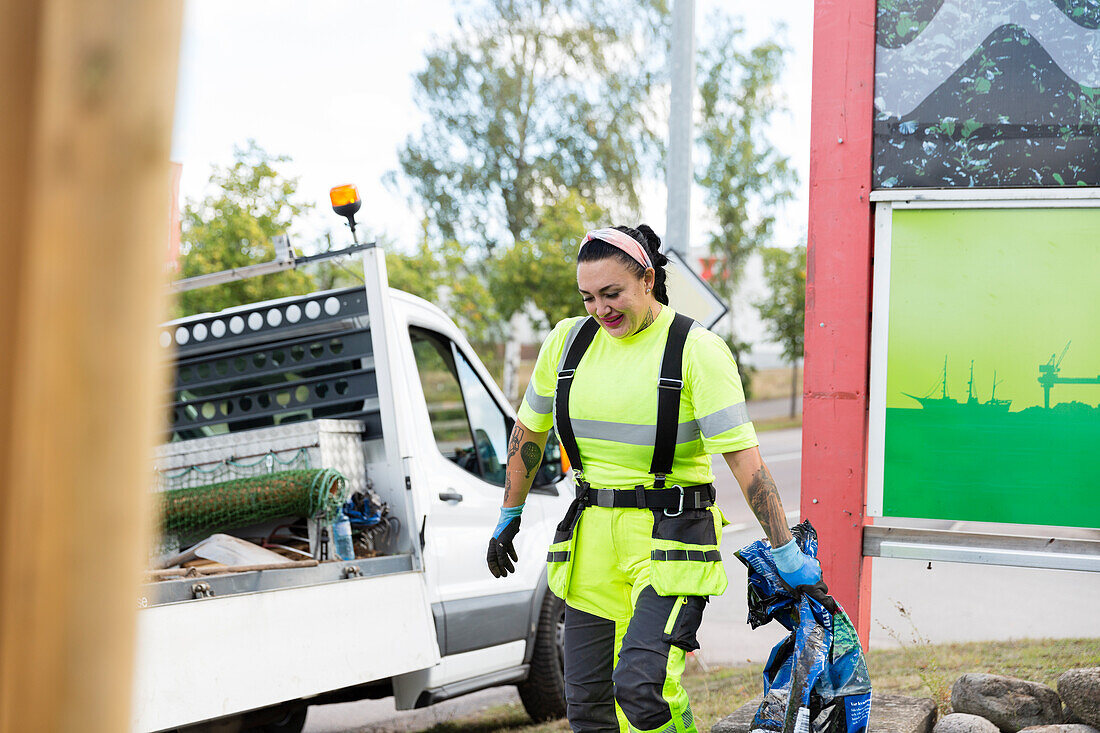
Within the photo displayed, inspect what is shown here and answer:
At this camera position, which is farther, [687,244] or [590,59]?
[590,59]

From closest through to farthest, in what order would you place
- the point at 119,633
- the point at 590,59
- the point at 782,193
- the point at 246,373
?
the point at 119,633, the point at 246,373, the point at 590,59, the point at 782,193

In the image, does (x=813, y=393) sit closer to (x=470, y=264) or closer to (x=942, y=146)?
(x=942, y=146)

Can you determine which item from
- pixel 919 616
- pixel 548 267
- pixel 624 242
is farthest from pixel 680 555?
pixel 548 267

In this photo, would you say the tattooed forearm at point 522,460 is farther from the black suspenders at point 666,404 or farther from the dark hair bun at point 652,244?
the dark hair bun at point 652,244

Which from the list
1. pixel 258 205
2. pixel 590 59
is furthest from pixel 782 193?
pixel 258 205

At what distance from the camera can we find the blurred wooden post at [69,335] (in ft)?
2.57

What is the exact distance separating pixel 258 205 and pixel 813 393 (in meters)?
18.6

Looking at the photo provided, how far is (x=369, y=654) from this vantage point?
4.42 meters

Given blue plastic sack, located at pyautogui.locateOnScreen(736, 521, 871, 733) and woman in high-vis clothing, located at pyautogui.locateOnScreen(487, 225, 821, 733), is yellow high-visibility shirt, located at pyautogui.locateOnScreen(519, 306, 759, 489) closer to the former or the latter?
woman in high-vis clothing, located at pyautogui.locateOnScreen(487, 225, 821, 733)

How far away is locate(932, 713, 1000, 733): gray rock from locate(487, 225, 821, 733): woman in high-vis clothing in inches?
57.1

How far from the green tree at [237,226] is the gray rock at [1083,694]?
677 inches

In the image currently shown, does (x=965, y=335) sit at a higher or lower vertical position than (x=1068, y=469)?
higher

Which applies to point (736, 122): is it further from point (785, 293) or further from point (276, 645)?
point (276, 645)

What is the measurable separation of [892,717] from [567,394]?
6.30 ft
